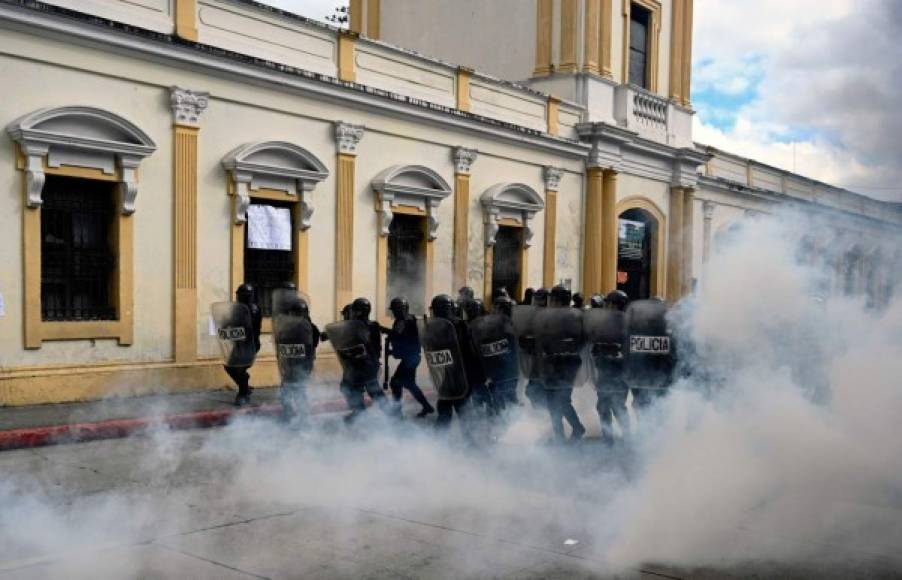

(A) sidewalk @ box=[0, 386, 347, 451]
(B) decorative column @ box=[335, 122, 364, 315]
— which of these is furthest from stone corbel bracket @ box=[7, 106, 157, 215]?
(B) decorative column @ box=[335, 122, 364, 315]

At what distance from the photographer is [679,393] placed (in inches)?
320

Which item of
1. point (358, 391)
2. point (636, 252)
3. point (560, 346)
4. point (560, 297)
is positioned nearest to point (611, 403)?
point (560, 346)

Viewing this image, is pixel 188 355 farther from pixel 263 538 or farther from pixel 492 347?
pixel 263 538

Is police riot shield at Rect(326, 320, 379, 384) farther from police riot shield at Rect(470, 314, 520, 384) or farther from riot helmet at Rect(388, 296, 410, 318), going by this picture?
police riot shield at Rect(470, 314, 520, 384)

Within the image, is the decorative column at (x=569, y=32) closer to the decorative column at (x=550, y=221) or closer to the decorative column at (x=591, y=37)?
the decorative column at (x=591, y=37)

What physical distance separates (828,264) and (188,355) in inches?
317

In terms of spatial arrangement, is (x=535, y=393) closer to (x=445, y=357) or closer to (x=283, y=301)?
(x=445, y=357)

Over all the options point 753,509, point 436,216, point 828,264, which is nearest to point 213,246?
point 436,216

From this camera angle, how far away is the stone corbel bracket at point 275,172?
494 inches

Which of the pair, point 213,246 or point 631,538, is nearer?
point 631,538

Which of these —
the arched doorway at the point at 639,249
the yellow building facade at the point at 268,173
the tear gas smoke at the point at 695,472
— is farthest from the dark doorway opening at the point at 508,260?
the tear gas smoke at the point at 695,472

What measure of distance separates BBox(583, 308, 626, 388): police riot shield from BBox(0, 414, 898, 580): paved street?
76 centimetres

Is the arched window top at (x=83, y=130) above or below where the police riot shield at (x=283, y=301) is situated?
above

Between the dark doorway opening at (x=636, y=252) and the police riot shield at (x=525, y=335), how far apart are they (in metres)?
11.6
